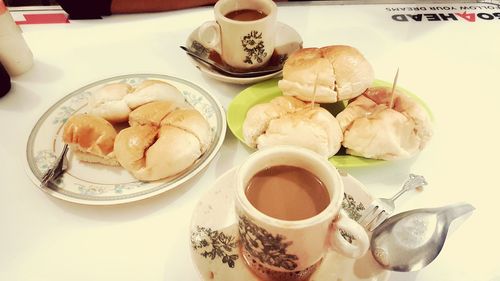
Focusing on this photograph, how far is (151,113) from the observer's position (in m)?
0.83

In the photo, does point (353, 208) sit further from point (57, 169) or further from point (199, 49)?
point (199, 49)

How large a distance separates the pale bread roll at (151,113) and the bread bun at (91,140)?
0.06m

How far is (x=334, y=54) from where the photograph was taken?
0.90m

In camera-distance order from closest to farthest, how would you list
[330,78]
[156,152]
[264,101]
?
[156,152] < [330,78] < [264,101]

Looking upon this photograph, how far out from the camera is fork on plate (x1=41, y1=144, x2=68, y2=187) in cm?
76

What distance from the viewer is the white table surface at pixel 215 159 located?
27.5 inches

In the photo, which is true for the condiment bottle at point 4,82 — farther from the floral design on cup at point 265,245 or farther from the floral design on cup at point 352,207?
the floral design on cup at point 352,207

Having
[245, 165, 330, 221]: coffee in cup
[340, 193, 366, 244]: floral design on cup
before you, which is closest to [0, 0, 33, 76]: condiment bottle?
[245, 165, 330, 221]: coffee in cup

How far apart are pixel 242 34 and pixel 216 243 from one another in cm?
55

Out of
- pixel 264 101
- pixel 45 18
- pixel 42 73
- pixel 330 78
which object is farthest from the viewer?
pixel 45 18

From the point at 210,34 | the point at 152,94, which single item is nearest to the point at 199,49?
the point at 210,34

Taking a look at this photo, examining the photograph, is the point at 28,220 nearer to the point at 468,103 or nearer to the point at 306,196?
the point at 306,196

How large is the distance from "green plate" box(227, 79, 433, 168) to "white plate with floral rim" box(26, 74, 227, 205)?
29mm

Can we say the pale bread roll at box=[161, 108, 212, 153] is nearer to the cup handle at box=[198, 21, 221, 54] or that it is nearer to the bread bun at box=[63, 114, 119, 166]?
the bread bun at box=[63, 114, 119, 166]
